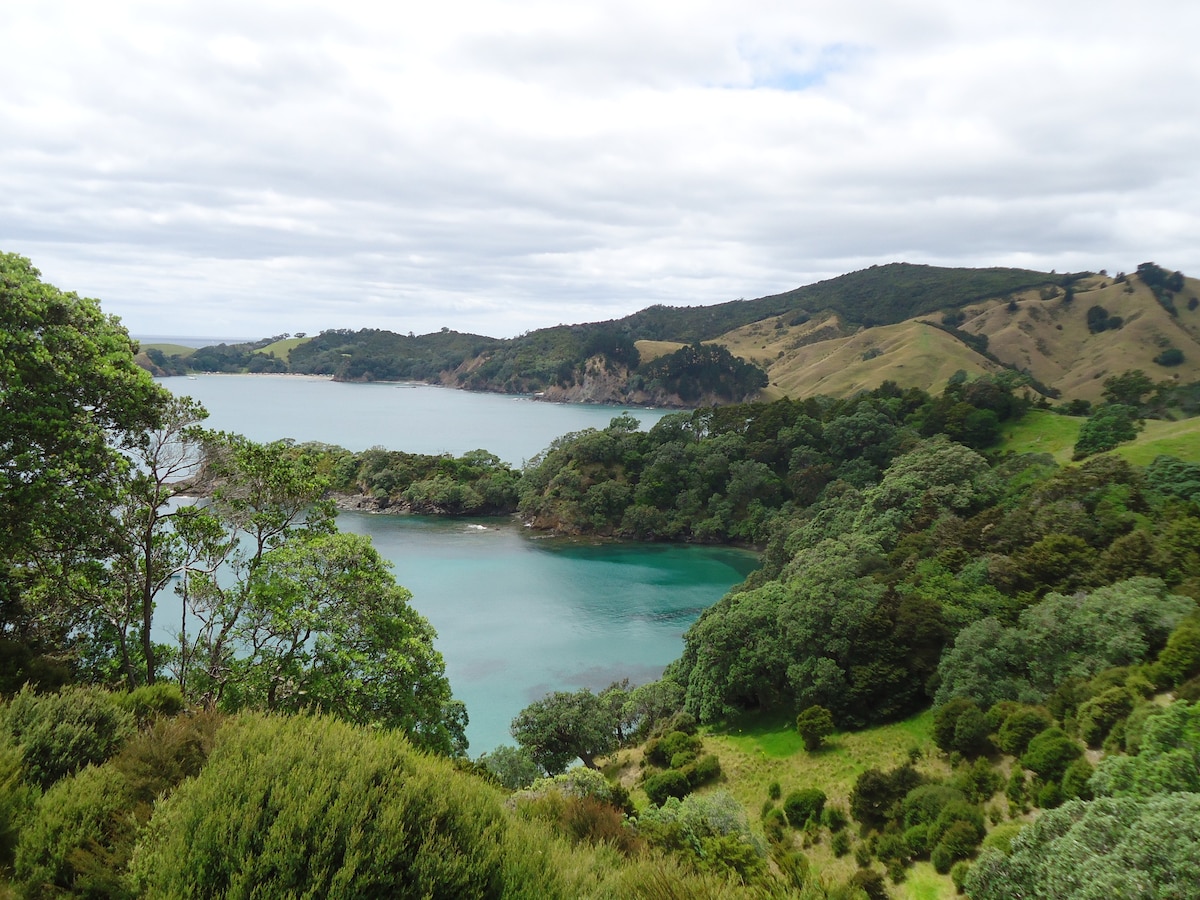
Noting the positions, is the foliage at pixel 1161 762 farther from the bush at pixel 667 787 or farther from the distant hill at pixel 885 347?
the distant hill at pixel 885 347

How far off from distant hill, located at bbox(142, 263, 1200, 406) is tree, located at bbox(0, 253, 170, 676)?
325 feet

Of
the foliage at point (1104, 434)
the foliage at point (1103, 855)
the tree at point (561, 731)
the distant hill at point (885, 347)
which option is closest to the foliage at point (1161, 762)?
the foliage at point (1103, 855)

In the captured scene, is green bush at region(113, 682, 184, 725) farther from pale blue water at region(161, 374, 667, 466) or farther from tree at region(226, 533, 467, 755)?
pale blue water at region(161, 374, 667, 466)

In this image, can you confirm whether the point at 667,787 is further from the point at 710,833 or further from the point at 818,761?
the point at 710,833

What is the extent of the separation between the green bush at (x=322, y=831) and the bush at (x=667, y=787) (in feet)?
43.1

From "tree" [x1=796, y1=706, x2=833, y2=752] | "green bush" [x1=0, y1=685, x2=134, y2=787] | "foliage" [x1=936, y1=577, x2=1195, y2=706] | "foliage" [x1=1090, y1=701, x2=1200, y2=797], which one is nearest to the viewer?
"green bush" [x1=0, y1=685, x2=134, y2=787]

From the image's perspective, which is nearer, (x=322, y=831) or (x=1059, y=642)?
(x=322, y=831)

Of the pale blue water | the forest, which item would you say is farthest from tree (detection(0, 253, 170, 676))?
the pale blue water

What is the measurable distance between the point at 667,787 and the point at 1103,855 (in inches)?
456

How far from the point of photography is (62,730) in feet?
24.6

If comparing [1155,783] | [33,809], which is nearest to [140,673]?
[33,809]

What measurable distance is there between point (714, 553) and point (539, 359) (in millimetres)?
127876

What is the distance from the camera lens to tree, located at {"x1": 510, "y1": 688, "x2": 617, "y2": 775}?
830 inches

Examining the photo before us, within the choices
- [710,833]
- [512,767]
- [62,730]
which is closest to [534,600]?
[512,767]
